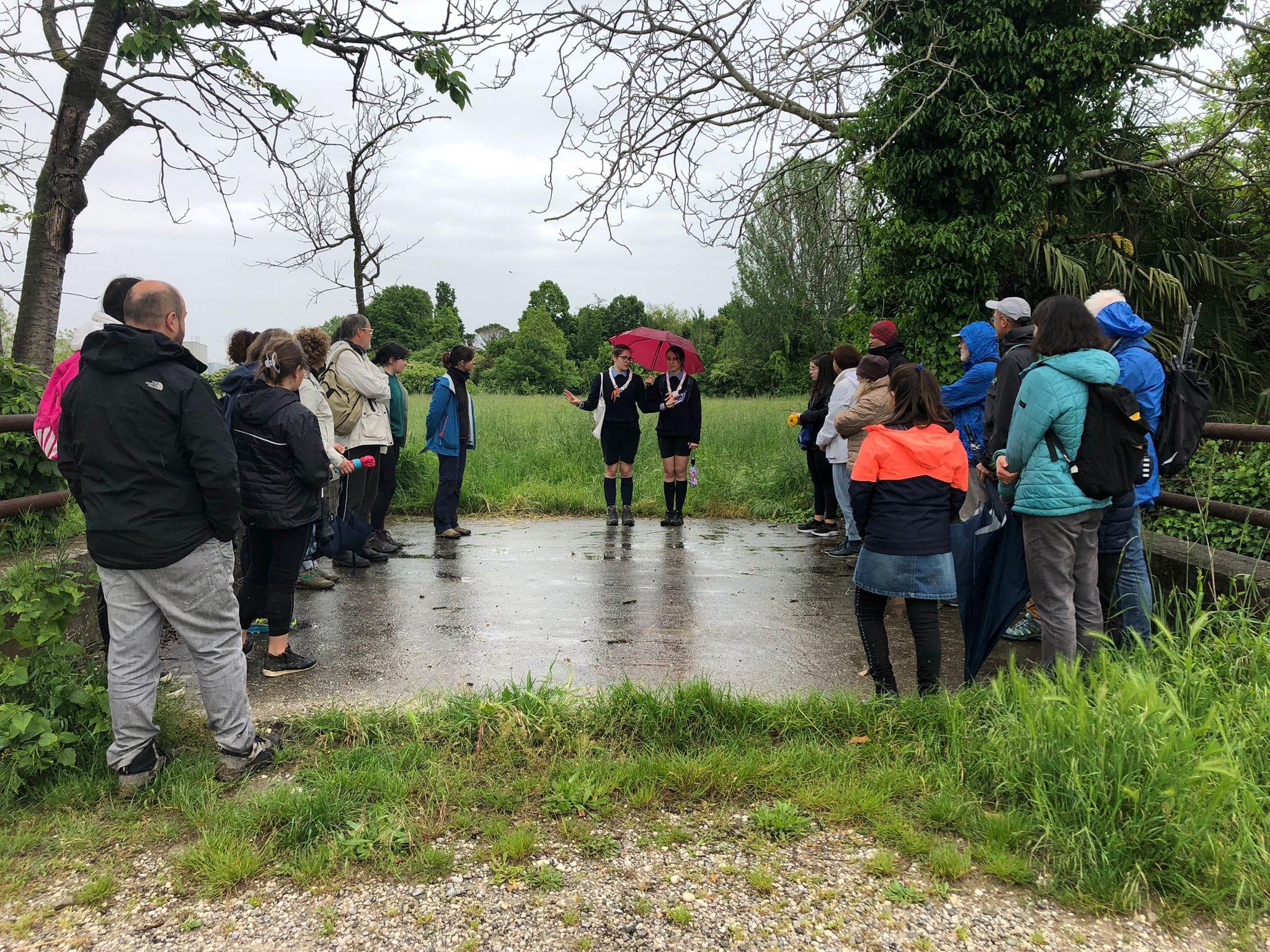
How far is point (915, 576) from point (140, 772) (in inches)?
134

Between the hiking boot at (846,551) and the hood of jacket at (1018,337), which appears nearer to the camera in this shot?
the hood of jacket at (1018,337)

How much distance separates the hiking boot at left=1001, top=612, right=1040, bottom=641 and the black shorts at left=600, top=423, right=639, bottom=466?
475cm

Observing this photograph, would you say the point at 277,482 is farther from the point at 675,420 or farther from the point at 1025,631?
the point at 675,420

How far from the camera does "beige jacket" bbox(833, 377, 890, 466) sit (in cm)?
630

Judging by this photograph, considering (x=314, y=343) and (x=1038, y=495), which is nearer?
(x=1038, y=495)

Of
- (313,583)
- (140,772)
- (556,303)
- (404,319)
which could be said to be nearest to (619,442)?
(313,583)

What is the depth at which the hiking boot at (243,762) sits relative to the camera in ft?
10.9

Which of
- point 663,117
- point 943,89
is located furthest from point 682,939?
point 943,89

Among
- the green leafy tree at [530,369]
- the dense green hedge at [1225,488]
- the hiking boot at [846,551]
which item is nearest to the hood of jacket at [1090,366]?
the dense green hedge at [1225,488]

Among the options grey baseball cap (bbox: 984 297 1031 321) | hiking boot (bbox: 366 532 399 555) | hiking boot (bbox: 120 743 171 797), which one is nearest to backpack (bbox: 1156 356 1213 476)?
grey baseball cap (bbox: 984 297 1031 321)

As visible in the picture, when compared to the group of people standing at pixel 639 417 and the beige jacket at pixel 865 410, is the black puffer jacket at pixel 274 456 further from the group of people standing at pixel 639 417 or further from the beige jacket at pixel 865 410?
→ the group of people standing at pixel 639 417

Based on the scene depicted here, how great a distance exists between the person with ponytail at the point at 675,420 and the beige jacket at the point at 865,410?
2.76 metres

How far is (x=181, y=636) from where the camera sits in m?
3.31

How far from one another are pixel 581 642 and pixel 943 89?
6748mm
